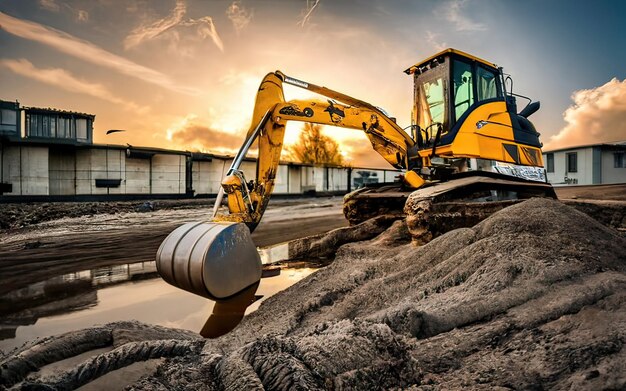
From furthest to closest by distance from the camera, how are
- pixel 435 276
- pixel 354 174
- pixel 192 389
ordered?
pixel 354 174 → pixel 435 276 → pixel 192 389

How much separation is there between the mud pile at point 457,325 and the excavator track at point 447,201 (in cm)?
90

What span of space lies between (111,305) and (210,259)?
1.40m

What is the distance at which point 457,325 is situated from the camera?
2404 millimetres

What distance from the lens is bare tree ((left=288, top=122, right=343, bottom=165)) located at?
1486 inches

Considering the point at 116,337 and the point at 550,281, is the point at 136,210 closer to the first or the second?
the point at 116,337

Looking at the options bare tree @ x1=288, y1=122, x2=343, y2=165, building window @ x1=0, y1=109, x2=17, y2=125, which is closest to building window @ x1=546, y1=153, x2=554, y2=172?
bare tree @ x1=288, y1=122, x2=343, y2=165

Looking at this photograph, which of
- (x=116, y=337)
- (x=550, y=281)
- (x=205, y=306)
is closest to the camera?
(x=116, y=337)

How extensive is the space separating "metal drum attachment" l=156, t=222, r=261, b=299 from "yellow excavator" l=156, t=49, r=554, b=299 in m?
0.85

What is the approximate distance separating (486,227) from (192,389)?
133 inches

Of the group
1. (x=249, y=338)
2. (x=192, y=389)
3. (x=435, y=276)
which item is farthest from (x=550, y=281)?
(x=192, y=389)

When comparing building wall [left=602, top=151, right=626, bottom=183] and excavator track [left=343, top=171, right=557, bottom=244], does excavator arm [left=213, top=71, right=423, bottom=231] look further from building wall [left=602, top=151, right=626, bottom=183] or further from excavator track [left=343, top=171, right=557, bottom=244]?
building wall [left=602, top=151, right=626, bottom=183]

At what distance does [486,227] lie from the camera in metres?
3.91

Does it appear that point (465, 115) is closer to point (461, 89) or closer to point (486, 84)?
point (461, 89)

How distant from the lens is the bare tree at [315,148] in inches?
1486
